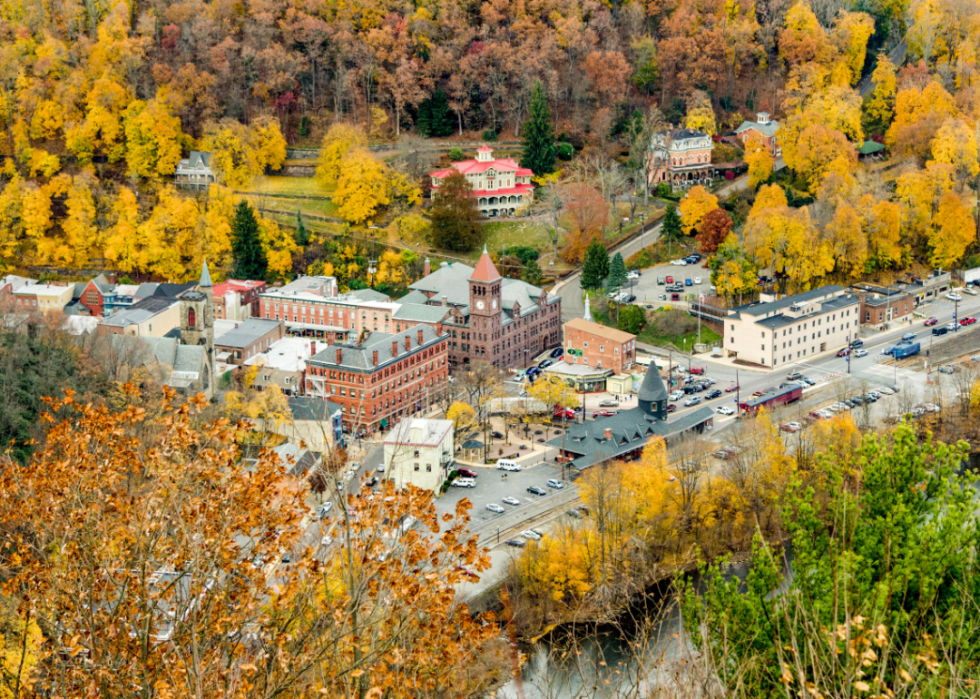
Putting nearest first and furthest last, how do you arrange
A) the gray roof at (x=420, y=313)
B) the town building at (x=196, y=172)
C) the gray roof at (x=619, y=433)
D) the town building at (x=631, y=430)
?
the gray roof at (x=619, y=433) < the town building at (x=631, y=430) < the gray roof at (x=420, y=313) < the town building at (x=196, y=172)

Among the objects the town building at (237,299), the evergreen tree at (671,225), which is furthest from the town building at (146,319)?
the evergreen tree at (671,225)

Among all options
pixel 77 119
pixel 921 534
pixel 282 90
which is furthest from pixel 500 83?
pixel 921 534

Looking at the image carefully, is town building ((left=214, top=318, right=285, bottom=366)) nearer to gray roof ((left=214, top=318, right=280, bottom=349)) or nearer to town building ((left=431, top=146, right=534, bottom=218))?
gray roof ((left=214, top=318, right=280, bottom=349))

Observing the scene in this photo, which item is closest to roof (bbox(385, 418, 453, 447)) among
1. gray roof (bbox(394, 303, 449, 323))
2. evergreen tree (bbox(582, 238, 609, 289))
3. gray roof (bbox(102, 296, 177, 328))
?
gray roof (bbox(394, 303, 449, 323))

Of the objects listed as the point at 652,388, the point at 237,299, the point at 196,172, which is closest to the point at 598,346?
the point at 652,388

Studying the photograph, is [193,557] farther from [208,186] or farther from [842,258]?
[208,186]

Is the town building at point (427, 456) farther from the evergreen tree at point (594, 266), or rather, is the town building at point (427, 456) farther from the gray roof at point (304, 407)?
the evergreen tree at point (594, 266)
